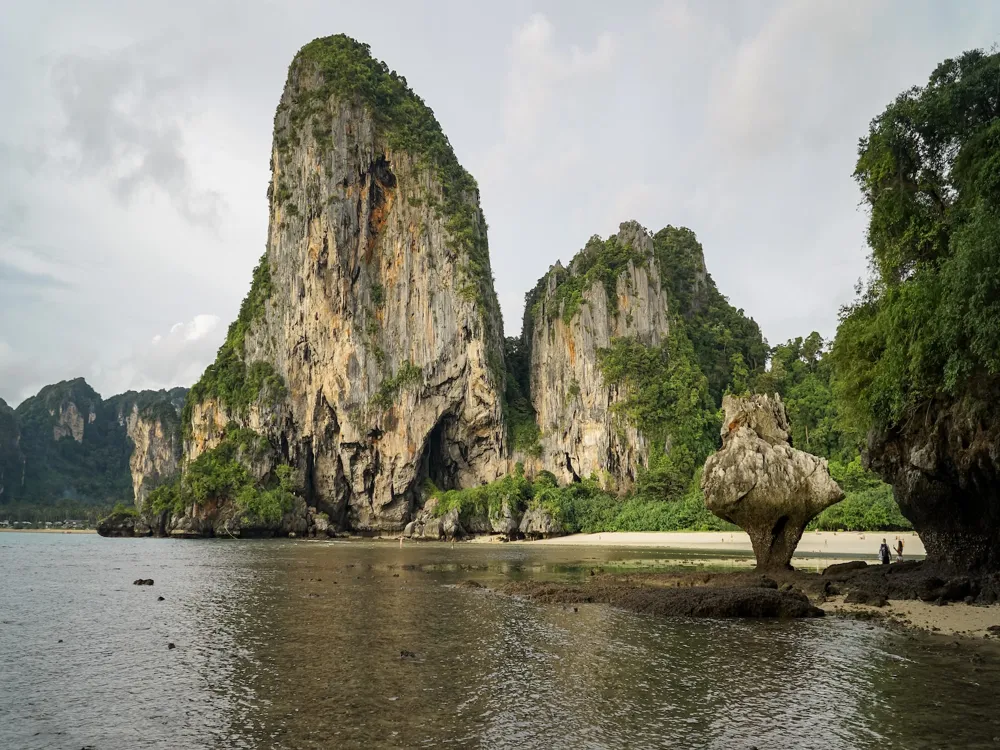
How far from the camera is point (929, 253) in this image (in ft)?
61.5

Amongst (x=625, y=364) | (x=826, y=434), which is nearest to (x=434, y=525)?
(x=625, y=364)

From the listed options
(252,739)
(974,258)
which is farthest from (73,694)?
(974,258)

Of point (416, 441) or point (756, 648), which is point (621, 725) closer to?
point (756, 648)

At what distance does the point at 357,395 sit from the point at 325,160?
30.4 m

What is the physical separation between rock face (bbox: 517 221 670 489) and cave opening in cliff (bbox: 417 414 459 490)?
1189 cm

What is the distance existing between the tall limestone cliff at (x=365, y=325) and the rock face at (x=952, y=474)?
61003 millimetres

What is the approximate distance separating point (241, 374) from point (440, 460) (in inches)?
1100

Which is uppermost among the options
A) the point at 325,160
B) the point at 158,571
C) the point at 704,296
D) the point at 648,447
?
the point at 325,160

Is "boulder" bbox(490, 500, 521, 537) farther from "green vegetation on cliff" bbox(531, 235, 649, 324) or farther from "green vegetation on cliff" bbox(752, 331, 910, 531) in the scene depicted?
"green vegetation on cliff" bbox(752, 331, 910, 531)

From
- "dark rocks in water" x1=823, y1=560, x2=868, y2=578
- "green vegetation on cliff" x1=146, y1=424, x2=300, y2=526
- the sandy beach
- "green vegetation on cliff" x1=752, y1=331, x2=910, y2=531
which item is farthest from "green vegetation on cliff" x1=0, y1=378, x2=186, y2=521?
"dark rocks in water" x1=823, y1=560, x2=868, y2=578

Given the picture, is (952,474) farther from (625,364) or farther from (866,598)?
(625,364)

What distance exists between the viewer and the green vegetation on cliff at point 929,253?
46.8ft

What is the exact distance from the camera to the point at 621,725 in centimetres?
812

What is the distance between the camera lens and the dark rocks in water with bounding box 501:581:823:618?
15914 mm
